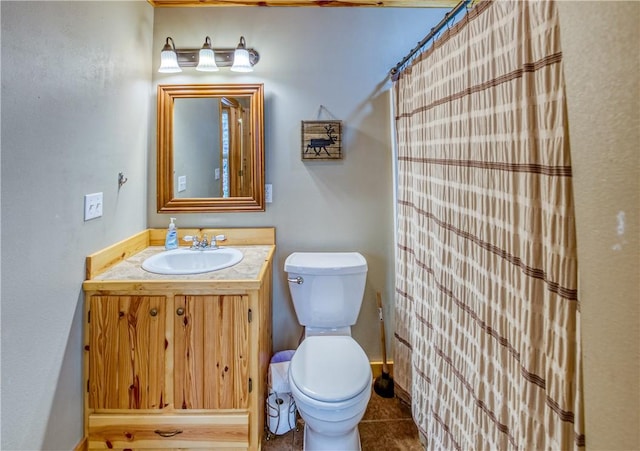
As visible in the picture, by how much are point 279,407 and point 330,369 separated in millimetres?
458

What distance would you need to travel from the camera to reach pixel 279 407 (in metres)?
1.71

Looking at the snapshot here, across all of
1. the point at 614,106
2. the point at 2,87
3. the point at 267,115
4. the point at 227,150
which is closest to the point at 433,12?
the point at 267,115

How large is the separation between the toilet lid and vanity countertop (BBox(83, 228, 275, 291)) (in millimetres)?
445

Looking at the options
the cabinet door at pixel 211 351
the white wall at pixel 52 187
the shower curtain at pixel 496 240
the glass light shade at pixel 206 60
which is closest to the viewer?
the shower curtain at pixel 496 240

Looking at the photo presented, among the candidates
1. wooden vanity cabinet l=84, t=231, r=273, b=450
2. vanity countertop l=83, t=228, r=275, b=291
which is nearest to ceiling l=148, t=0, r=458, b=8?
vanity countertop l=83, t=228, r=275, b=291

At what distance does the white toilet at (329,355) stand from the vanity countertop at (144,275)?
28cm

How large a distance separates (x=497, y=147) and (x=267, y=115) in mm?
1448

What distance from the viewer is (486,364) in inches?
42.3

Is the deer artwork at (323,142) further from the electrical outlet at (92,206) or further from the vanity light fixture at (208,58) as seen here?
the electrical outlet at (92,206)

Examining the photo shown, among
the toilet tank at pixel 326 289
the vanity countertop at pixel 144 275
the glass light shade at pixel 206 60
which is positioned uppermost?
the glass light shade at pixel 206 60

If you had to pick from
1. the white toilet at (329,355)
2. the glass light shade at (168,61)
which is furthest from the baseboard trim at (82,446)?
Answer: the glass light shade at (168,61)

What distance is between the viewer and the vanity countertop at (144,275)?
142 centimetres

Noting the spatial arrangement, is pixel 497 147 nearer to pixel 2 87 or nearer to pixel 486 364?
pixel 486 364

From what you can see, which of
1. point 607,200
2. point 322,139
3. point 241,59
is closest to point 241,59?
point 241,59
